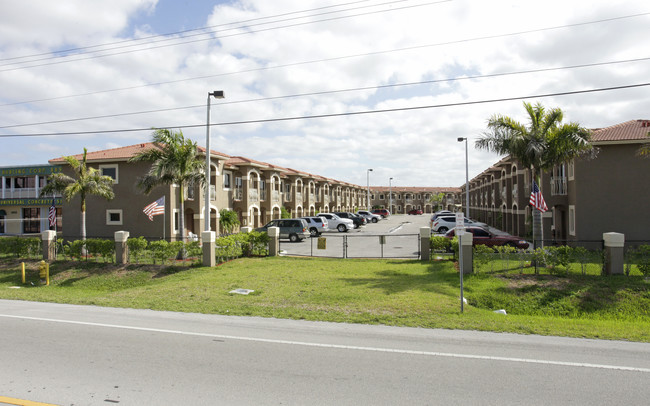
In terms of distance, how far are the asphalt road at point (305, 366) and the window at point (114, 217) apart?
2007cm

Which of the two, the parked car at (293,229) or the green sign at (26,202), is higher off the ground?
the green sign at (26,202)

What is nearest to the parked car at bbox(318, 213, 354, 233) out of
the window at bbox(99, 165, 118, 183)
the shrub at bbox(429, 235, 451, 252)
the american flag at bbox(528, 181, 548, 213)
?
the window at bbox(99, 165, 118, 183)

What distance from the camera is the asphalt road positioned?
536 cm

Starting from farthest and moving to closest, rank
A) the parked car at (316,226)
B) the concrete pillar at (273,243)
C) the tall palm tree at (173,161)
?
the parked car at (316,226) → the concrete pillar at (273,243) → the tall palm tree at (173,161)

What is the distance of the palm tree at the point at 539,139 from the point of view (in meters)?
17.3

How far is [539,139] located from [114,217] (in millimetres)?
25796

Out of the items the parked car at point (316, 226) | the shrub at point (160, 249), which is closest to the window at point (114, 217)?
the shrub at point (160, 249)

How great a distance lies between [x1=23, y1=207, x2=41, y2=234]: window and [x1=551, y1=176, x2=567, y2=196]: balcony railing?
45244mm

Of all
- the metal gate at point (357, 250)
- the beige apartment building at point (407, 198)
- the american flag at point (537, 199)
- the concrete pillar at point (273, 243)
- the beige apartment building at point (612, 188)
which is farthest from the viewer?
the beige apartment building at point (407, 198)

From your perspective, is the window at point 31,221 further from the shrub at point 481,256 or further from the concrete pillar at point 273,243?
the shrub at point 481,256

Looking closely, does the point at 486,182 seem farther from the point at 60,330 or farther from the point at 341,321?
the point at 60,330

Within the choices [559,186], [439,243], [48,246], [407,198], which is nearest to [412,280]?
[439,243]

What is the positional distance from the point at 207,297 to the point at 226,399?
810 cm

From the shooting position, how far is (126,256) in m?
19.5
